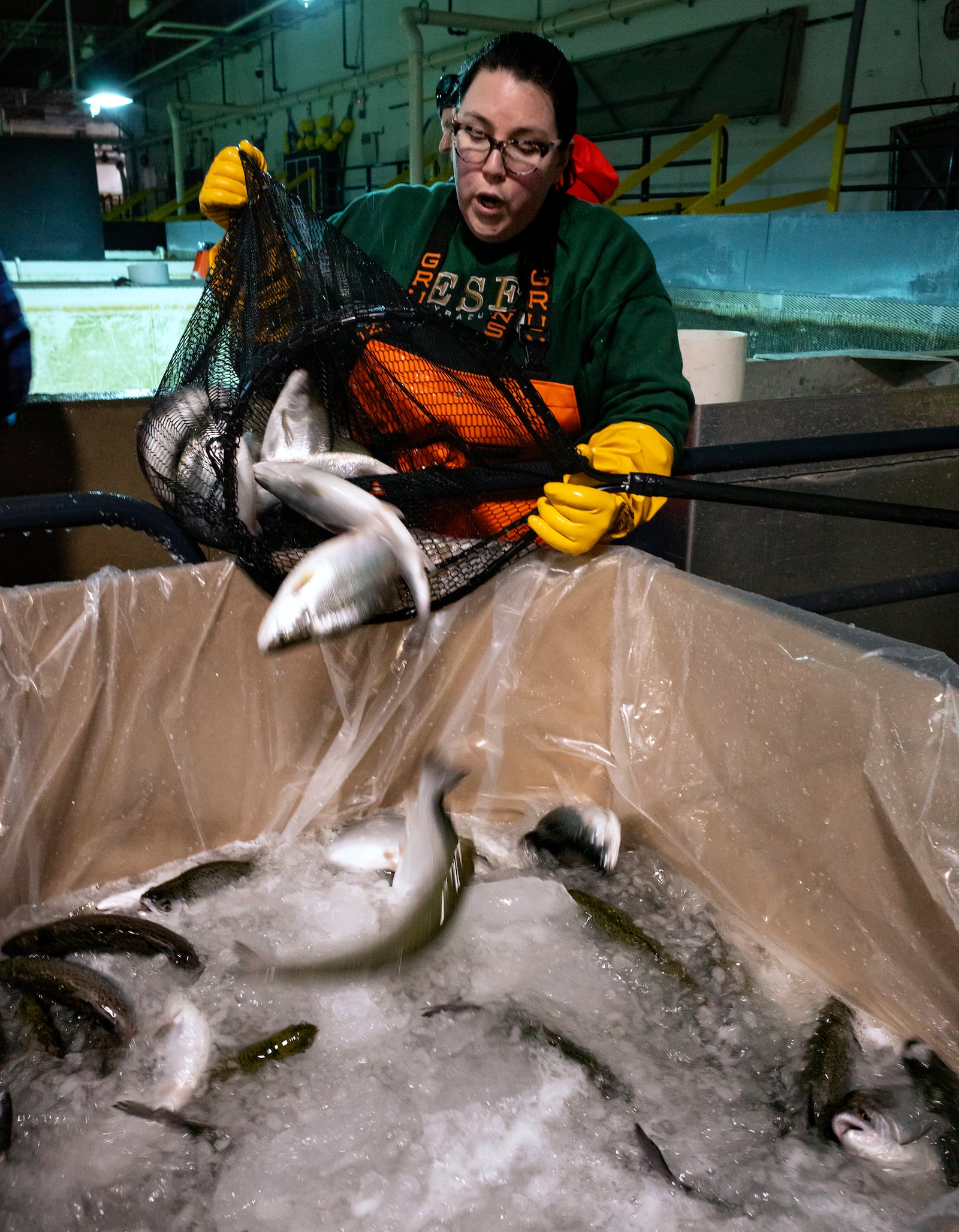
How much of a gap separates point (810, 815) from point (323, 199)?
14.9 meters

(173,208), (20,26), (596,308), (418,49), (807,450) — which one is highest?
(20,26)

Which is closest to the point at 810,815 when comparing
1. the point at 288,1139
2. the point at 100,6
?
the point at 288,1139

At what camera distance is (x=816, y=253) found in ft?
14.0

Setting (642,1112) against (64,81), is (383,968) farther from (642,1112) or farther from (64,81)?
(64,81)

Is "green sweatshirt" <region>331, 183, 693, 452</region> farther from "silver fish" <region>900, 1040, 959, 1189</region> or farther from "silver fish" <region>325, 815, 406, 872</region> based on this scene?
"silver fish" <region>900, 1040, 959, 1189</region>

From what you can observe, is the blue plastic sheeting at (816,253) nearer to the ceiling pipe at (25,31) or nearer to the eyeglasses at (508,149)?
the eyeglasses at (508,149)

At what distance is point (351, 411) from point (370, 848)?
0.76 meters

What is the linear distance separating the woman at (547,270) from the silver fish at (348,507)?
10.9 inches

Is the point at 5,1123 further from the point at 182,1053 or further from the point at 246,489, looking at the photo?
the point at 246,489

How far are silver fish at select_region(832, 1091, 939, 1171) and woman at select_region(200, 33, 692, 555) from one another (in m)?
0.86

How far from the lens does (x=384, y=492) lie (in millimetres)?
1453

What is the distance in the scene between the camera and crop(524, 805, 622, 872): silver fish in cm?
151

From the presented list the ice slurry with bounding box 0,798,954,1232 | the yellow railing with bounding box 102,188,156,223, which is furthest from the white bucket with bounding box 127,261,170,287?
the yellow railing with bounding box 102,188,156,223

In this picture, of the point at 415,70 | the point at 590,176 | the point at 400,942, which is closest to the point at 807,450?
the point at 400,942
